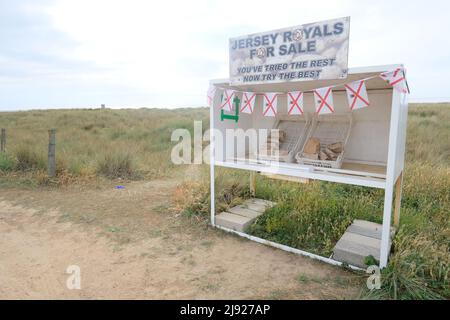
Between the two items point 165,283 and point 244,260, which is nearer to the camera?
point 165,283

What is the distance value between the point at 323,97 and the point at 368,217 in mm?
2295

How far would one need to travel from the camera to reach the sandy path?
282 centimetres

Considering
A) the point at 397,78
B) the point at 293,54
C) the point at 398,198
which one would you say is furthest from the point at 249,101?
the point at 398,198

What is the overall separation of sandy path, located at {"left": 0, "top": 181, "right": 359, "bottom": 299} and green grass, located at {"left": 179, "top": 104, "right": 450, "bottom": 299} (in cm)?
37

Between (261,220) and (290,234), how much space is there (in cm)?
54

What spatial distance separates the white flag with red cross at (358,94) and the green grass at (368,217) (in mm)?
1547

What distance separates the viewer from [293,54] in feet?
10.8

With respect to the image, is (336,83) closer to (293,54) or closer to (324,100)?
(324,100)

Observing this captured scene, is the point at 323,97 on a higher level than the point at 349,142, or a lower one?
higher

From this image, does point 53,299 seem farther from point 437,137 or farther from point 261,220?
point 437,137

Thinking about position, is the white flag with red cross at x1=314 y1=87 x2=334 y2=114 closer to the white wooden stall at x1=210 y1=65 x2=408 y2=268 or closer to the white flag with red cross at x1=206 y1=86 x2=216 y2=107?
the white wooden stall at x1=210 y1=65 x2=408 y2=268

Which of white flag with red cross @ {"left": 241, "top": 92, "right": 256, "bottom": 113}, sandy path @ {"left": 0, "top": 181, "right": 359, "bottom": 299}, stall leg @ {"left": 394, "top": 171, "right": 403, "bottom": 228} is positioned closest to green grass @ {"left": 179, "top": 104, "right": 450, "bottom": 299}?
stall leg @ {"left": 394, "top": 171, "right": 403, "bottom": 228}

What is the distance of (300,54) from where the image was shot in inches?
128
